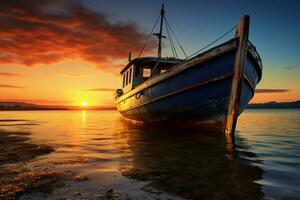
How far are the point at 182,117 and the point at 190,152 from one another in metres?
4.74

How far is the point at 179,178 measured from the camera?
364cm

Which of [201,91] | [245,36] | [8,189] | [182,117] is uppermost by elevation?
[245,36]

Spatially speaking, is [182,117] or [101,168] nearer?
[101,168]

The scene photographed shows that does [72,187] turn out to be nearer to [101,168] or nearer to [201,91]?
[101,168]

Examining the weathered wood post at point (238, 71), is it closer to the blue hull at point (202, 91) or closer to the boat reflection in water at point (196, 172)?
the blue hull at point (202, 91)

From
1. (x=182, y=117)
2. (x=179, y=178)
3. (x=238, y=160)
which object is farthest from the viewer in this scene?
(x=182, y=117)

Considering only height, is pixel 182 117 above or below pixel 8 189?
above

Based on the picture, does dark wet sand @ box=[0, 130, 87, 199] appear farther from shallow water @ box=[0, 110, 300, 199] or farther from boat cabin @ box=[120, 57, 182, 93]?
boat cabin @ box=[120, 57, 182, 93]

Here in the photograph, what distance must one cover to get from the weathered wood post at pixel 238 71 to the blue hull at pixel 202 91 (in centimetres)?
14

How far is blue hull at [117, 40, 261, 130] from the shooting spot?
8.84 m

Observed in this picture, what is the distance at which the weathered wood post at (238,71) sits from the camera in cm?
847

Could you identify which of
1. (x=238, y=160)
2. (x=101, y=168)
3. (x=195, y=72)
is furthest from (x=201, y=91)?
(x=101, y=168)

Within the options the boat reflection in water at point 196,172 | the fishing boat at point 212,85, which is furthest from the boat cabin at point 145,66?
the boat reflection in water at point 196,172

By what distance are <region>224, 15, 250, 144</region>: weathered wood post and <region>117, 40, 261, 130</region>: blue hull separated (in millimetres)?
138
